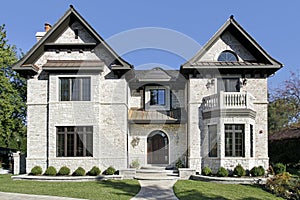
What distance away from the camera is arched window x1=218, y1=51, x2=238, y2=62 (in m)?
18.2

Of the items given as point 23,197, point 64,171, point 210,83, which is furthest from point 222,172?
point 23,197

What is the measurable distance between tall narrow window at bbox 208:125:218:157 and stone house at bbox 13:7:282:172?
0.06 metres

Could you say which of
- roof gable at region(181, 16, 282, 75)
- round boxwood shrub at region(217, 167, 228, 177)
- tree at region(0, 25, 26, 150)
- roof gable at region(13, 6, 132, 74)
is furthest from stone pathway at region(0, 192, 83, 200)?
tree at region(0, 25, 26, 150)

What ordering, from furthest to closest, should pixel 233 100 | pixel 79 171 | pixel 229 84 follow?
pixel 229 84, pixel 233 100, pixel 79 171

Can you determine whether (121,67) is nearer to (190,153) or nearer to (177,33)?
(177,33)

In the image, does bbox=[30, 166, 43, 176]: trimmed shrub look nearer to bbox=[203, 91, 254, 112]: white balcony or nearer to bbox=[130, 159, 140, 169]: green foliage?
bbox=[130, 159, 140, 169]: green foliage

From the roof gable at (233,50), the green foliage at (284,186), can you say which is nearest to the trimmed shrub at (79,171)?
the roof gable at (233,50)

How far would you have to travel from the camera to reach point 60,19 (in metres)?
17.1

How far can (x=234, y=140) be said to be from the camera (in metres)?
16.8

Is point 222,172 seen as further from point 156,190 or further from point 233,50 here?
point 233,50

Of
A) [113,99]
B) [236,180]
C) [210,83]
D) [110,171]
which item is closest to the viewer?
[236,180]

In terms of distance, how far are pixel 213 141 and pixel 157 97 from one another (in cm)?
516

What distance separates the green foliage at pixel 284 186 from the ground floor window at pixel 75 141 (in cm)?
939

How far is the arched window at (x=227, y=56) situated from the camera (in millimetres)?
18156
